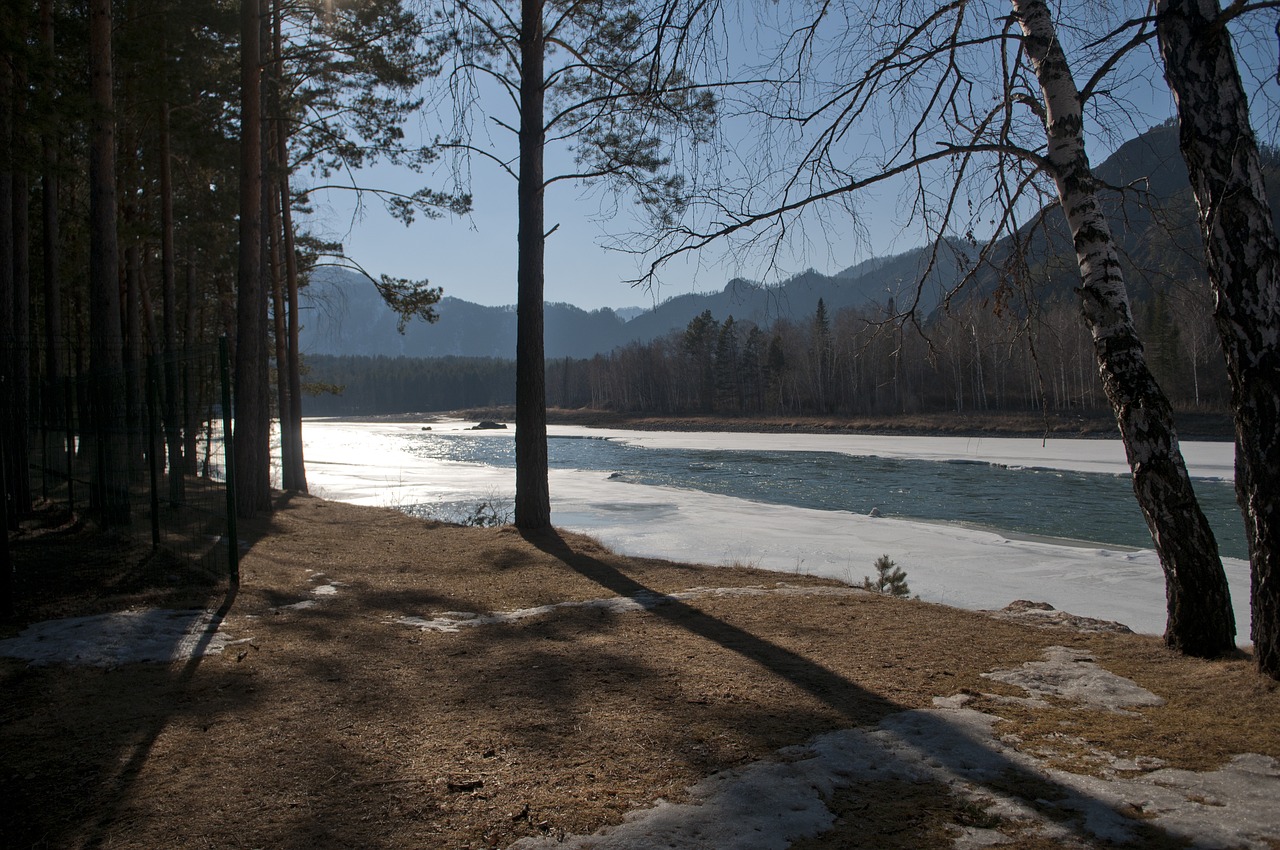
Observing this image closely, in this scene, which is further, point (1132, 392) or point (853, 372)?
point (853, 372)

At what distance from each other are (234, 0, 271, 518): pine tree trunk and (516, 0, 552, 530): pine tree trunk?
384cm

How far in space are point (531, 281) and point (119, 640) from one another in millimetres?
6254

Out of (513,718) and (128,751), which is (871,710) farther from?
(128,751)

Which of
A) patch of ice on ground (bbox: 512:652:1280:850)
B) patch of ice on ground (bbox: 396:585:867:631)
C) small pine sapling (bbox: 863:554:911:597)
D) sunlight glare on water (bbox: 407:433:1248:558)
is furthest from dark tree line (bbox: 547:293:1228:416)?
patch of ice on ground (bbox: 512:652:1280:850)

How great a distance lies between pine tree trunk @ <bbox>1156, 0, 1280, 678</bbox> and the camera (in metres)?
3.58

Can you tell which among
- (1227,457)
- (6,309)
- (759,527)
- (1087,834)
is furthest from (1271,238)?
(1227,457)

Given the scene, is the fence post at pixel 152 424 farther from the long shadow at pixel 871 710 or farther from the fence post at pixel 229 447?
the long shadow at pixel 871 710

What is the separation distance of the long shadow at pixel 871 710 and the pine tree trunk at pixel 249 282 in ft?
23.4

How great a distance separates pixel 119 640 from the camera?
4.60m

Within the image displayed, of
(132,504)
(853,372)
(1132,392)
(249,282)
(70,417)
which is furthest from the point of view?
(853,372)

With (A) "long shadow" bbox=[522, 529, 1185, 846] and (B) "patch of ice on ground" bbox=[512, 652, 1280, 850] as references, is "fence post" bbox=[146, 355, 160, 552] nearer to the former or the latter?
(A) "long shadow" bbox=[522, 529, 1185, 846]

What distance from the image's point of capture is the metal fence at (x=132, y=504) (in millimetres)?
6086

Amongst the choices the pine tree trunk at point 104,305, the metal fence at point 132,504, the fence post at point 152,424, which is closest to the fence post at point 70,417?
the metal fence at point 132,504

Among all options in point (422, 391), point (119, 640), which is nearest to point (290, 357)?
point (119, 640)
